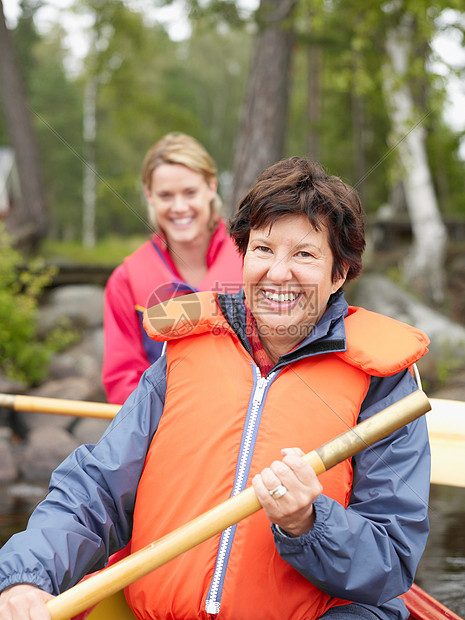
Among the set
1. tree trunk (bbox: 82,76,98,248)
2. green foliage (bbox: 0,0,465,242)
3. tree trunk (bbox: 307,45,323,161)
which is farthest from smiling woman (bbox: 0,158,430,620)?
tree trunk (bbox: 82,76,98,248)

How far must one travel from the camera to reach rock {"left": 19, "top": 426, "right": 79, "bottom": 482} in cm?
471

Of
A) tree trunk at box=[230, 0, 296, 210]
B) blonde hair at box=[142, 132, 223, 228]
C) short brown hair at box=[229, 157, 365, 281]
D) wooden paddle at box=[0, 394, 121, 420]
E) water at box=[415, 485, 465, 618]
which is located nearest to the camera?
short brown hair at box=[229, 157, 365, 281]

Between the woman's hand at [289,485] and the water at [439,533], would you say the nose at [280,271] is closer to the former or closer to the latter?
the woman's hand at [289,485]

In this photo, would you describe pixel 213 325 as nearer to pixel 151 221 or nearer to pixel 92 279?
pixel 151 221

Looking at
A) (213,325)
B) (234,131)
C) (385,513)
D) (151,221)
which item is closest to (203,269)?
(151,221)

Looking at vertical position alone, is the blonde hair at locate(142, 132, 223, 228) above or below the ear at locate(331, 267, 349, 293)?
above

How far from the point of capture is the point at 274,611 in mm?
1497

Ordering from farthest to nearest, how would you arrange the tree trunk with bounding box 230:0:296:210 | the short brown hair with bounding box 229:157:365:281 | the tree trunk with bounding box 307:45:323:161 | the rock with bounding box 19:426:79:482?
the tree trunk with bounding box 307:45:323:161
the tree trunk with bounding box 230:0:296:210
the rock with bounding box 19:426:79:482
the short brown hair with bounding box 229:157:365:281

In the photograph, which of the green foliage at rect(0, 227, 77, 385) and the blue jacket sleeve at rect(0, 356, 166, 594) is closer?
the blue jacket sleeve at rect(0, 356, 166, 594)

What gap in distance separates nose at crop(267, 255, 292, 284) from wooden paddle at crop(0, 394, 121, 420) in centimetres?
132

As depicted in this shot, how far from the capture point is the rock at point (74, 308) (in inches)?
303

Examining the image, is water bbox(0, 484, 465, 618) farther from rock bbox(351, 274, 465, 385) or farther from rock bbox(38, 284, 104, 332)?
rock bbox(38, 284, 104, 332)

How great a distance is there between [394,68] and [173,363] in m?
7.12

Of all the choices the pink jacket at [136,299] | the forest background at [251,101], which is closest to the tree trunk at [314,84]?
the forest background at [251,101]
